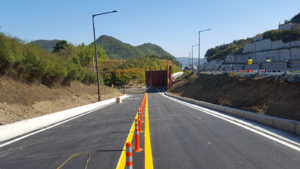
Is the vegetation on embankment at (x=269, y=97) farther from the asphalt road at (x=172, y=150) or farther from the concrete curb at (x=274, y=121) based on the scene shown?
the asphalt road at (x=172, y=150)

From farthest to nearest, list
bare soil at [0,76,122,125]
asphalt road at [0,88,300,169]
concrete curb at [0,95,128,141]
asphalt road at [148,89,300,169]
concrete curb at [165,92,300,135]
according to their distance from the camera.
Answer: bare soil at [0,76,122,125] → concrete curb at [0,95,128,141] → concrete curb at [165,92,300,135] → asphalt road at [0,88,300,169] → asphalt road at [148,89,300,169]

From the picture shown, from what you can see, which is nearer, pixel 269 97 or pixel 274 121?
pixel 274 121

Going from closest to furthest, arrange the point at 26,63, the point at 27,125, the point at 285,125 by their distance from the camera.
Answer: the point at 285,125
the point at 27,125
the point at 26,63

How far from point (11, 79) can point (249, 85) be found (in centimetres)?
1903

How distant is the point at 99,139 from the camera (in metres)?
7.21

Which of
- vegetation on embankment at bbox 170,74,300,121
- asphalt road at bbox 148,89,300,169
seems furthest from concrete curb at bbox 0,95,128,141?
vegetation on embankment at bbox 170,74,300,121

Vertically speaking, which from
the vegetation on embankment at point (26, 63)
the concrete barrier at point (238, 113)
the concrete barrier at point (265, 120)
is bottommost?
the concrete barrier at point (238, 113)

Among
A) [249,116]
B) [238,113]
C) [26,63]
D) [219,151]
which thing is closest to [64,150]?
[219,151]

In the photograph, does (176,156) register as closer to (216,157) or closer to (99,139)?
(216,157)

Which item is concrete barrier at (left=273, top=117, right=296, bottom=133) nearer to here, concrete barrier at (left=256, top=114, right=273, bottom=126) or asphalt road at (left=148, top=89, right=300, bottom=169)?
concrete barrier at (left=256, top=114, right=273, bottom=126)

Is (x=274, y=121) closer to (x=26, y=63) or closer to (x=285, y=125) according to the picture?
(x=285, y=125)

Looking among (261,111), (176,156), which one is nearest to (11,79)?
(176,156)

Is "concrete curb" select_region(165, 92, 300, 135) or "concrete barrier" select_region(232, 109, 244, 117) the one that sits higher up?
"concrete curb" select_region(165, 92, 300, 135)

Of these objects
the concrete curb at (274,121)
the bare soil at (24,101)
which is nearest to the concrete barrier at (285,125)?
the concrete curb at (274,121)
